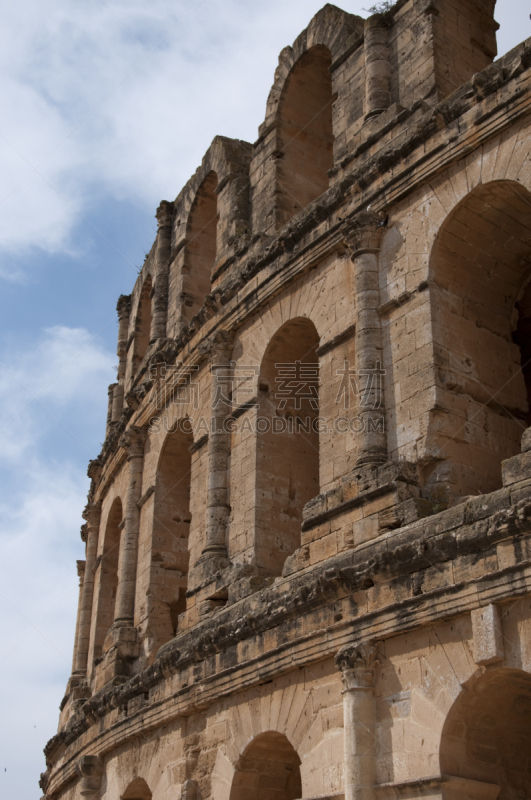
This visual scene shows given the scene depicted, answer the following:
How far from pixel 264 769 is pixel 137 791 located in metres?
3.24

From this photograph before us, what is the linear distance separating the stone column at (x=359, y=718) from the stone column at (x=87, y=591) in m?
10.5

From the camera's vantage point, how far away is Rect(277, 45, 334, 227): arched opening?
12703mm

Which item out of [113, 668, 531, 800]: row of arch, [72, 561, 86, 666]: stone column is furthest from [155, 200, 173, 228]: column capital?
[113, 668, 531, 800]: row of arch

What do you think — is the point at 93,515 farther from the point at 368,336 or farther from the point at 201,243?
the point at 368,336

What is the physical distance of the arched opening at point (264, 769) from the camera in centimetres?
906

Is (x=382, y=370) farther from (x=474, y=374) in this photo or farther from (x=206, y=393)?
(x=206, y=393)

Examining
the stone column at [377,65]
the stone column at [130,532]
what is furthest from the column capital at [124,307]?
the stone column at [377,65]

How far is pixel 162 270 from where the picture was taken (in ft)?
53.9

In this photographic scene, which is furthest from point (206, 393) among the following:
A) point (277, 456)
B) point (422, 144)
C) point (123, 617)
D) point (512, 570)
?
point (512, 570)

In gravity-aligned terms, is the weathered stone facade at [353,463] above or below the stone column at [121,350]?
below

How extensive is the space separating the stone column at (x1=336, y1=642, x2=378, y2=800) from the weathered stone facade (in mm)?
17

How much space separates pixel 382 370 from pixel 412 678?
2916mm

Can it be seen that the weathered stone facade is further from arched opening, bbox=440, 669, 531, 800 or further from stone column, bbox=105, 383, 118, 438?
stone column, bbox=105, 383, 118, 438

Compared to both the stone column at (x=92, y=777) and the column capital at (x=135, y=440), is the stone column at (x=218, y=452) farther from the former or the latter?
the stone column at (x=92, y=777)
